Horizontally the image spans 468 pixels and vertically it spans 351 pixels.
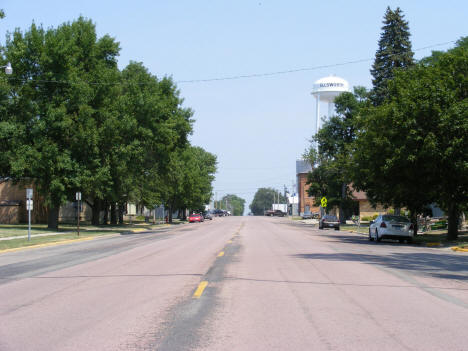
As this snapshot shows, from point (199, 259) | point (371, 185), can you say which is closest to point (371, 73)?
Answer: point (371, 185)

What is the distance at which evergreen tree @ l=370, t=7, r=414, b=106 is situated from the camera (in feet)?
162

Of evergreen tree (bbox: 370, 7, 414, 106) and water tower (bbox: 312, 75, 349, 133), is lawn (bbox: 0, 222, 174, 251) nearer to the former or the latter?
evergreen tree (bbox: 370, 7, 414, 106)

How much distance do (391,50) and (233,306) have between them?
146 feet

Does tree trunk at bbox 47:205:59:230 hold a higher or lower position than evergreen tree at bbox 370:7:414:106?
lower

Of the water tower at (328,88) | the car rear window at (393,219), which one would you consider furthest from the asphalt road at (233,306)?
the water tower at (328,88)

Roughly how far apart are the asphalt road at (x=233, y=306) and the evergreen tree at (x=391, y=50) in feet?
120

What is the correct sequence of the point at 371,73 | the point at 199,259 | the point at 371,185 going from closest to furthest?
the point at 199,259 → the point at 371,185 → the point at 371,73

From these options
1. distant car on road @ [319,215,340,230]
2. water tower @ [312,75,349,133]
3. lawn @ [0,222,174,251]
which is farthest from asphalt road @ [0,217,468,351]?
water tower @ [312,75,349,133]

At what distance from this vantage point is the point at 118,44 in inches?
1679

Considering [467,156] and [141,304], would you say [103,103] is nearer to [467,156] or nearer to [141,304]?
[467,156]

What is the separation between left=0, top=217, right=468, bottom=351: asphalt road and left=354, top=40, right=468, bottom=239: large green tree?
1203 centimetres

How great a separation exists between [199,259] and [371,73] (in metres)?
40.0

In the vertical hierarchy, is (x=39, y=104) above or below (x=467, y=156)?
above

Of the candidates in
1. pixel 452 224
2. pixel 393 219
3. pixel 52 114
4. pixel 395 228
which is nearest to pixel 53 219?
pixel 52 114
